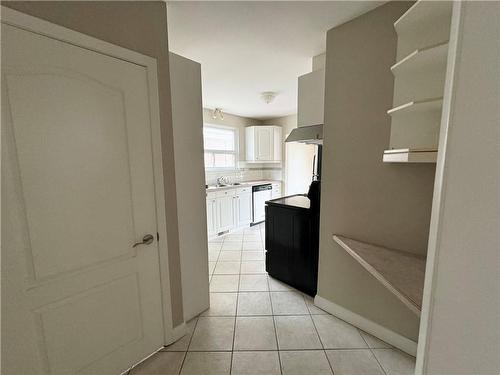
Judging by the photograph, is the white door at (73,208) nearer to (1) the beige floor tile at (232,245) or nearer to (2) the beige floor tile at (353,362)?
(2) the beige floor tile at (353,362)

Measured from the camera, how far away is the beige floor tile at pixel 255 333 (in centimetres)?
166

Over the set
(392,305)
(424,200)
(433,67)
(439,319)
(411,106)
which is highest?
(433,67)

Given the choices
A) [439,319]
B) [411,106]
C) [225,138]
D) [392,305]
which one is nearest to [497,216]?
[439,319]

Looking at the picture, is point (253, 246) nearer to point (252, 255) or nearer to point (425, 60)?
point (252, 255)

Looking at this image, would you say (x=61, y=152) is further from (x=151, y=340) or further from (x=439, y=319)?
(x=439, y=319)

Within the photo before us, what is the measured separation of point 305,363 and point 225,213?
2.87 meters

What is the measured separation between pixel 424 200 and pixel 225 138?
4.12 metres

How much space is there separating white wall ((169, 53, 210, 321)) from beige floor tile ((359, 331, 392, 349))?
4.73 ft

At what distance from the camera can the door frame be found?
3.16 ft

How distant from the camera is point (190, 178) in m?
1.86

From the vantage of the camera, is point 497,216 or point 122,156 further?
point 122,156

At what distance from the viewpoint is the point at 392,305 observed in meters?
1.64

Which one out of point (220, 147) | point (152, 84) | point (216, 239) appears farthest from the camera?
point (220, 147)

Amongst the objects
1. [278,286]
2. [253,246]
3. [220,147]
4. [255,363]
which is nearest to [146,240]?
[255,363]
